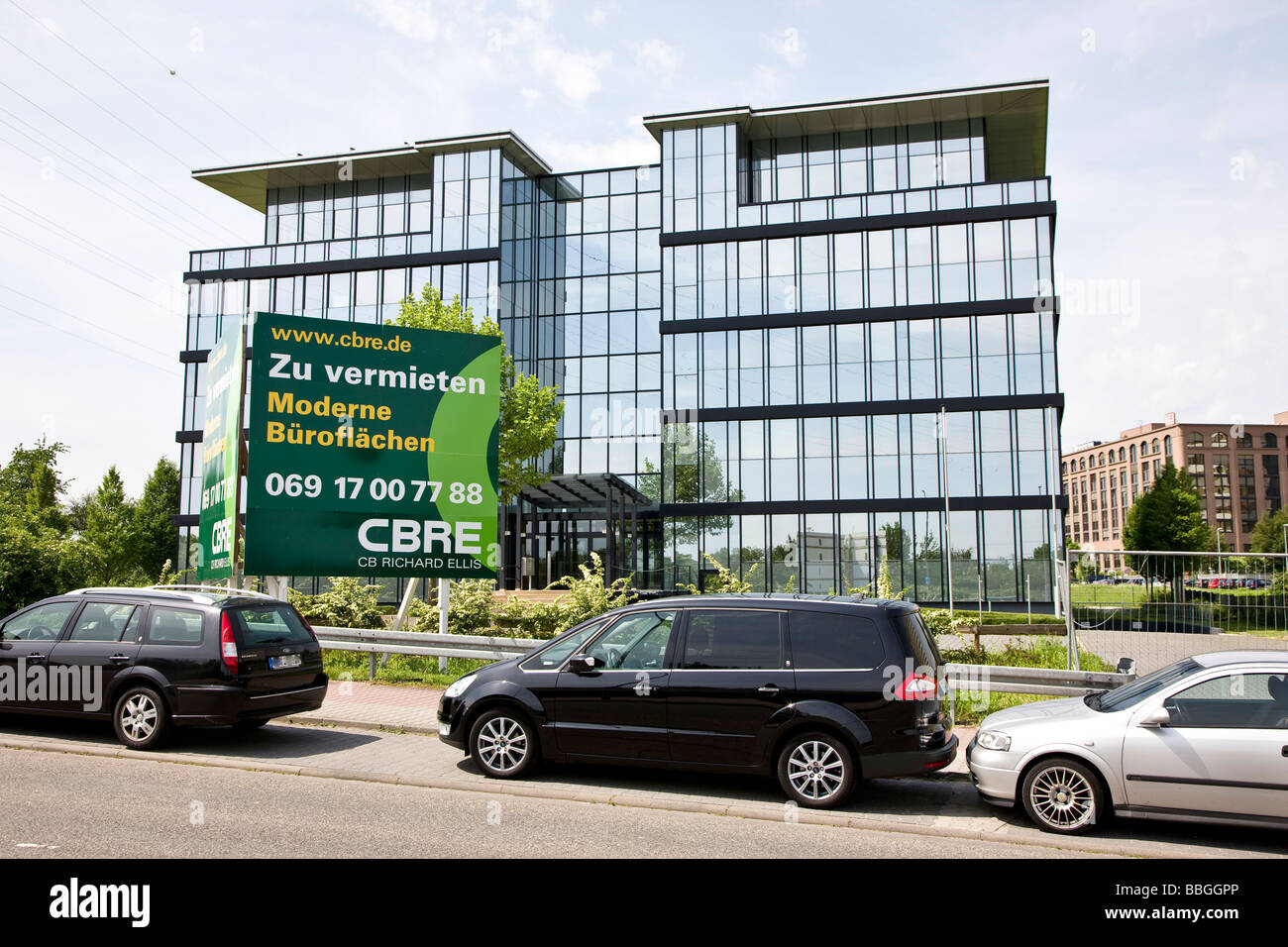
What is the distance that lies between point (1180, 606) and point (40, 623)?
13442mm

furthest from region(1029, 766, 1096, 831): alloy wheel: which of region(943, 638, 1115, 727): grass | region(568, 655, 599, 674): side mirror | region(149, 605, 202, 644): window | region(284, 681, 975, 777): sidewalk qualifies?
region(149, 605, 202, 644): window

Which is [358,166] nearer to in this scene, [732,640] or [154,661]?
[154,661]

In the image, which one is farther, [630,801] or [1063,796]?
[630,801]

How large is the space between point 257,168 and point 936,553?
3537 cm

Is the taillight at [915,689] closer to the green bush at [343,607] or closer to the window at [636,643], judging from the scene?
the window at [636,643]

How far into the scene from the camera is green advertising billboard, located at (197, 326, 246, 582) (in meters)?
14.2

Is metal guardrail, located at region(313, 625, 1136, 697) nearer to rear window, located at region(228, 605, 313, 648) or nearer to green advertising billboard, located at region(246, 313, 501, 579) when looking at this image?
green advertising billboard, located at region(246, 313, 501, 579)

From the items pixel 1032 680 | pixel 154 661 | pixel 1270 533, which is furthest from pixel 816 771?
pixel 1270 533

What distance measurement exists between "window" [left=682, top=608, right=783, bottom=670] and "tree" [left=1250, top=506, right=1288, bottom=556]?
4083 inches

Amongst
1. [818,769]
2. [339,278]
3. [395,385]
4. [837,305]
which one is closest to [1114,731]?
[818,769]

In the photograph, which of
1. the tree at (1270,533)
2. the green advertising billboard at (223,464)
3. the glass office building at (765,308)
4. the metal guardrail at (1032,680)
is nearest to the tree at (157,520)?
the glass office building at (765,308)

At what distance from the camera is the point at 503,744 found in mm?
8570

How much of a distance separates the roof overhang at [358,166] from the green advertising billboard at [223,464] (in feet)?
94.7

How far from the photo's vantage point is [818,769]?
25.5 ft
